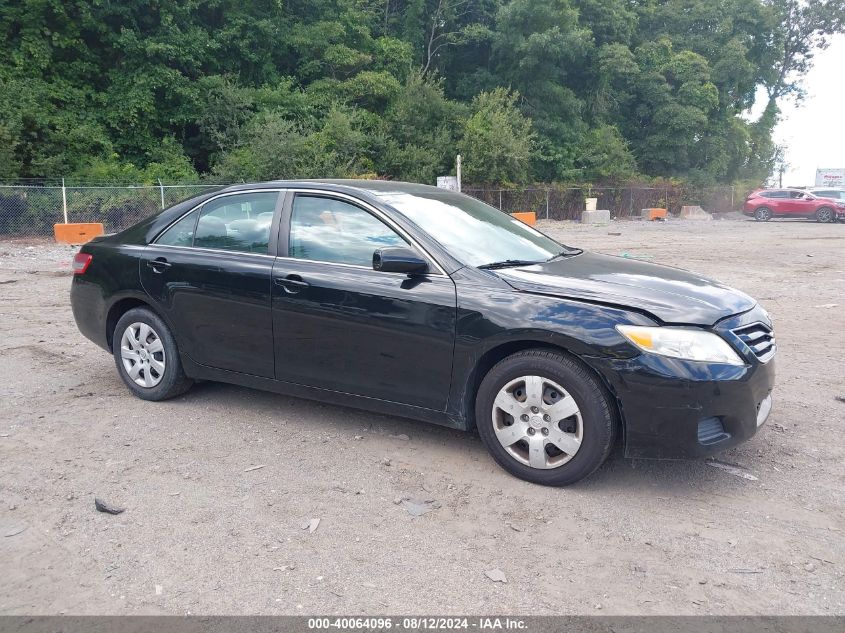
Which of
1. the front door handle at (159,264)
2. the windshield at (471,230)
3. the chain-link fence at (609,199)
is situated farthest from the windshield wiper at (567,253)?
the chain-link fence at (609,199)

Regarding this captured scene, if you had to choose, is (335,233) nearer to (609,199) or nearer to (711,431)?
(711,431)

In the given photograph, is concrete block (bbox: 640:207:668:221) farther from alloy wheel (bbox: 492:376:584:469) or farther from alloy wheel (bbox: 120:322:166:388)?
alloy wheel (bbox: 492:376:584:469)

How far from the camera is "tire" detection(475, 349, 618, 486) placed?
11.8ft

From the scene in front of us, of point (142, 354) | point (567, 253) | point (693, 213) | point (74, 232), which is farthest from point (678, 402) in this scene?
point (693, 213)

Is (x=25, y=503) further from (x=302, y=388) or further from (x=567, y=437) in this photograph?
(x=567, y=437)

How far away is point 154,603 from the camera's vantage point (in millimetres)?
2770

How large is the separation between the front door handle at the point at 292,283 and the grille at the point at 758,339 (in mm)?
2566

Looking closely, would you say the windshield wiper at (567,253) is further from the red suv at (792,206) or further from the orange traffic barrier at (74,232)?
the red suv at (792,206)

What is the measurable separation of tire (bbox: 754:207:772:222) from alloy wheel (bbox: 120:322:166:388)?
122ft

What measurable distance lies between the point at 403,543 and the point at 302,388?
1.57 meters

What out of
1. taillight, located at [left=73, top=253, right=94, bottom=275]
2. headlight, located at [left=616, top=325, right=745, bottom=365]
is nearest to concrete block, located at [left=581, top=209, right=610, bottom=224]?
taillight, located at [left=73, top=253, right=94, bottom=275]

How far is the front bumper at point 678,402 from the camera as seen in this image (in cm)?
349

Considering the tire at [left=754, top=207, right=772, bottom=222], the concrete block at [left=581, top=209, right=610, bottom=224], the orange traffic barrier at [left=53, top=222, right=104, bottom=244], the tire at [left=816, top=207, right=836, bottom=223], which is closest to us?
the orange traffic barrier at [left=53, top=222, right=104, bottom=244]

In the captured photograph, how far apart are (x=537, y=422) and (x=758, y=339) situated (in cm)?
136
